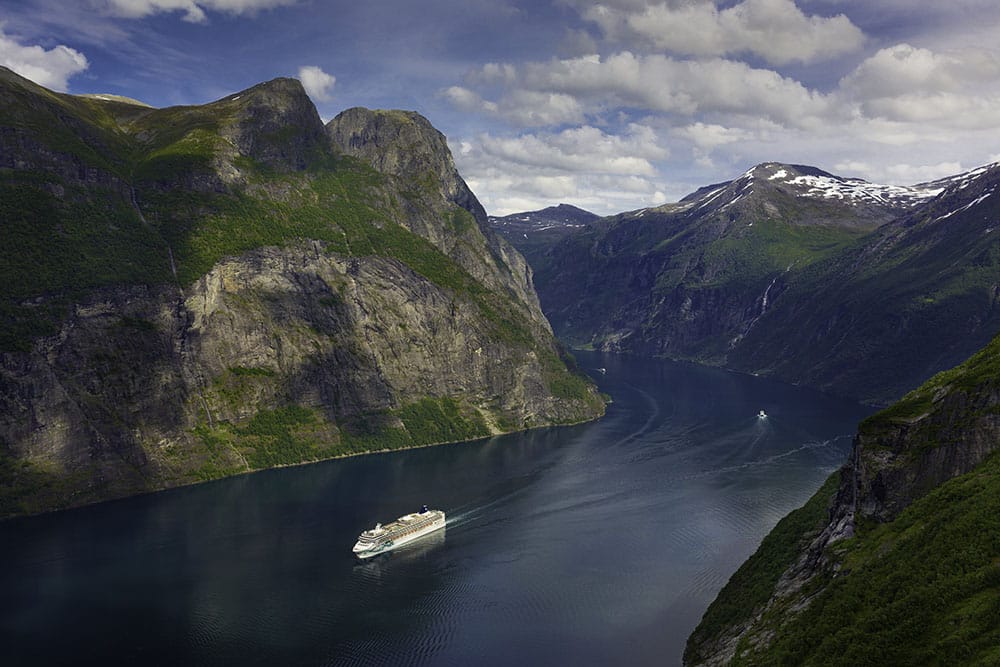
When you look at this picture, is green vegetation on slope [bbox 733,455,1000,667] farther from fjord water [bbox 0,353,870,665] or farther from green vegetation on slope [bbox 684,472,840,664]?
fjord water [bbox 0,353,870,665]

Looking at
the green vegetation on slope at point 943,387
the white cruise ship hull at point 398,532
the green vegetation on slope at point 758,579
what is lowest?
the green vegetation on slope at point 758,579

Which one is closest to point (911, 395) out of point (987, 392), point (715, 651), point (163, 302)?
point (987, 392)

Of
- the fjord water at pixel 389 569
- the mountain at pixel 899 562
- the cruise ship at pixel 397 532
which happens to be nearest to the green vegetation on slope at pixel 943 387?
the mountain at pixel 899 562

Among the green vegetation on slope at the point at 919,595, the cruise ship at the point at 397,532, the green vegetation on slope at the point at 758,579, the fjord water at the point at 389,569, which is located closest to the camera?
the green vegetation on slope at the point at 919,595

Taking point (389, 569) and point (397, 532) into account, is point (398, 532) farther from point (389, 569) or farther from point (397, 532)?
point (389, 569)

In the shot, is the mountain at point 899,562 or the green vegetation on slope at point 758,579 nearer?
the mountain at point 899,562

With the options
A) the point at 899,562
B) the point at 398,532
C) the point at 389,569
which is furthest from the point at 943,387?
the point at 398,532

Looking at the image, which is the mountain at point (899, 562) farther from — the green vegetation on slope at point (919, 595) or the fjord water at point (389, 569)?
the fjord water at point (389, 569)

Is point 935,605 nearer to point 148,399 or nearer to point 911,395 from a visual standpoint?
point 911,395
